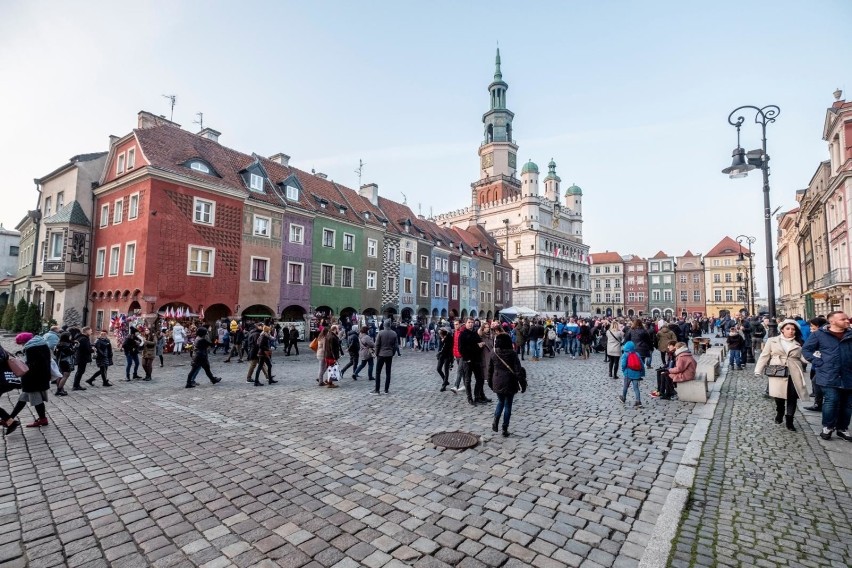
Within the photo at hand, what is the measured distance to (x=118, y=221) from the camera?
24.2 m

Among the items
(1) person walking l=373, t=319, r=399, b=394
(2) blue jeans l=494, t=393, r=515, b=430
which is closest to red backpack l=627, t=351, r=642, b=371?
(2) blue jeans l=494, t=393, r=515, b=430

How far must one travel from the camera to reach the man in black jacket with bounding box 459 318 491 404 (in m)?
9.72

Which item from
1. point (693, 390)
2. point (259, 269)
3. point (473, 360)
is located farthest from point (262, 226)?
point (693, 390)

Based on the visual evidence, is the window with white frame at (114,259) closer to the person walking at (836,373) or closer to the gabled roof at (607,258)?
the person walking at (836,373)

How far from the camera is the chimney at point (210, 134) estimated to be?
2898 cm

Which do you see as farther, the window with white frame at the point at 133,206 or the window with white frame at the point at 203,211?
the window with white frame at the point at 203,211

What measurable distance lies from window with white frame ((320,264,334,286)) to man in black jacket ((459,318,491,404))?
74.3ft

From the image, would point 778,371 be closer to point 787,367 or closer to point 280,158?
point 787,367

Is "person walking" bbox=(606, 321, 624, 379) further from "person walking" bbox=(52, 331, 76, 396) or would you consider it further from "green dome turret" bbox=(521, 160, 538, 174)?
"green dome turret" bbox=(521, 160, 538, 174)

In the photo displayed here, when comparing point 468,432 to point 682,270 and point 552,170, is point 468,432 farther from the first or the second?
point 682,270

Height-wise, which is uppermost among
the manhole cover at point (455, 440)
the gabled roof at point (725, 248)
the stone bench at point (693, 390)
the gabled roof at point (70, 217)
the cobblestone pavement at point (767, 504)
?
the gabled roof at point (725, 248)


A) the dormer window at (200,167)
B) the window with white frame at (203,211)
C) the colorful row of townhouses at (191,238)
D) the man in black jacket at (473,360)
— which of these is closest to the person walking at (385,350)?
the man in black jacket at (473,360)

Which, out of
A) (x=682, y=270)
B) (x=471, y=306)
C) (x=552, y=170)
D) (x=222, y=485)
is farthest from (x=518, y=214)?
(x=222, y=485)

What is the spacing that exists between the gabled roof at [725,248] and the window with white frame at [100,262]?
4247 inches
